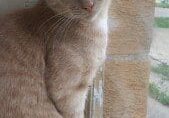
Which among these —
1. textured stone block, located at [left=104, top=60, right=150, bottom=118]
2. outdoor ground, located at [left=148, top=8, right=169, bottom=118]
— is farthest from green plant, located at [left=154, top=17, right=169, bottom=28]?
textured stone block, located at [left=104, top=60, right=150, bottom=118]

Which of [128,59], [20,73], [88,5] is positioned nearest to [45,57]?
[20,73]

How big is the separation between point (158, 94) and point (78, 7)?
445 mm

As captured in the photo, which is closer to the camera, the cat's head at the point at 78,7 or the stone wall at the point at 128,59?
the cat's head at the point at 78,7

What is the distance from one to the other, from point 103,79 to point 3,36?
39cm

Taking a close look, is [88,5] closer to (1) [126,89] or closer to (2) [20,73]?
(2) [20,73]

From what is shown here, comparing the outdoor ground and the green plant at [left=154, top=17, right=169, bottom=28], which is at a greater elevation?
the green plant at [left=154, top=17, right=169, bottom=28]

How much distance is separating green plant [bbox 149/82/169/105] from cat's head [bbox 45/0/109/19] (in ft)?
1.17

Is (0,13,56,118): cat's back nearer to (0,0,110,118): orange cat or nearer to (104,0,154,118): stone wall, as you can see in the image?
(0,0,110,118): orange cat

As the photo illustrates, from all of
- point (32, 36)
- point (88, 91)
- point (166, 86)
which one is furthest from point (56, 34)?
point (166, 86)

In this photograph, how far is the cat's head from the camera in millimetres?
1335

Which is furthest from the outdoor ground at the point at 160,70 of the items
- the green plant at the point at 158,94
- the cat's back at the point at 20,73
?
the cat's back at the point at 20,73

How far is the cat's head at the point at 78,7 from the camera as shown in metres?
1.33

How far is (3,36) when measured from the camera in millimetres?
1391

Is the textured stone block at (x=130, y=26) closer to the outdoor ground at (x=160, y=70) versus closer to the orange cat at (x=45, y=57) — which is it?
the outdoor ground at (x=160, y=70)
